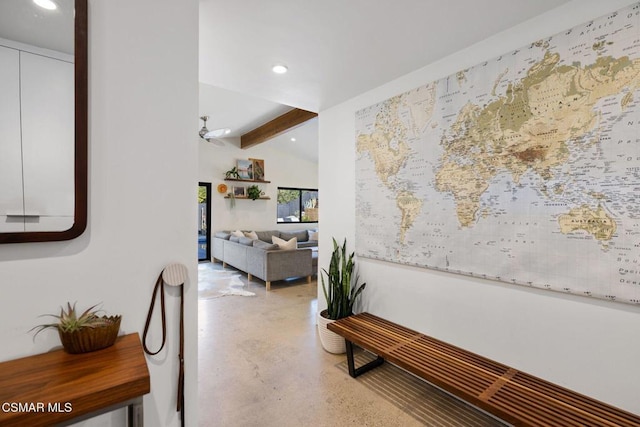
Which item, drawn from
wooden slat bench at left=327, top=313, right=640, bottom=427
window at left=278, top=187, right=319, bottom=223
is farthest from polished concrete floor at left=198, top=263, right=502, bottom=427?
window at left=278, top=187, right=319, bottom=223

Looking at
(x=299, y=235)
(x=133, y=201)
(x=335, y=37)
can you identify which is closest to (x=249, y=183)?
(x=299, y=235)

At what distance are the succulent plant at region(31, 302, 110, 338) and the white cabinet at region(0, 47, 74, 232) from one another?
1.00ft

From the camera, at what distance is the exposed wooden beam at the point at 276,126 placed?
180 inches

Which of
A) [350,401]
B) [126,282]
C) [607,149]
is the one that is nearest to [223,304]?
[350,401]

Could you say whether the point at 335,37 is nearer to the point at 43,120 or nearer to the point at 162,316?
the point at 43,120

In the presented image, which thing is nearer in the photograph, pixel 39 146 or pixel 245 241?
pixel 39 146

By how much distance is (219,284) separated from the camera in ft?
16.4

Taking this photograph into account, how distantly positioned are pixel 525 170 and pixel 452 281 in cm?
82

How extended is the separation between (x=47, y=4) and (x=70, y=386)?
1273mm

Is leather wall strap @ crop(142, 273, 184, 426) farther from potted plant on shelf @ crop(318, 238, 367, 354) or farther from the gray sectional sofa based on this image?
the gray sectional sofa

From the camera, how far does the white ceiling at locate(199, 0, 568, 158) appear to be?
1.55 metres

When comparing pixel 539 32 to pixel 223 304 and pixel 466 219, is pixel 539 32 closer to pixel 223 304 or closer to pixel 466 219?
pixel 466 219

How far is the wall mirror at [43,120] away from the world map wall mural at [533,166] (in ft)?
6.30

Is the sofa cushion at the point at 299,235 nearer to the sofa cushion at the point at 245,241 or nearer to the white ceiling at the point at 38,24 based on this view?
the sofa cushion at the point at 245,241
